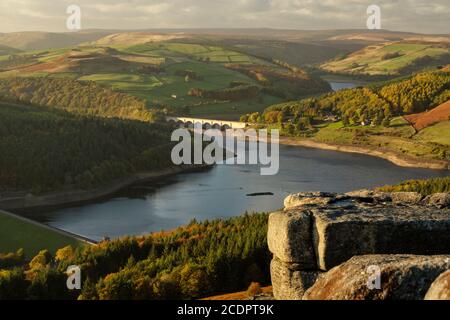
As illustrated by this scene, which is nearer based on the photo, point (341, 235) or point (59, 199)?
point (341, 235)

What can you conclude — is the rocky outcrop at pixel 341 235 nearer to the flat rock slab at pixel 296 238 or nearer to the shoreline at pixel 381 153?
the flat rock slab at pixel 296 238

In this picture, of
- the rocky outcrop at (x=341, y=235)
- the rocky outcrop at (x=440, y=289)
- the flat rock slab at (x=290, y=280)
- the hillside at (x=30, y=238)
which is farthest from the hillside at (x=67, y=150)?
the rocky outcrop at (x=440, y=289)

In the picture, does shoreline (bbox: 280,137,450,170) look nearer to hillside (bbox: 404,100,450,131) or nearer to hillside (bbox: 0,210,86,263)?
hillside (bbox: 404,100,450,131)

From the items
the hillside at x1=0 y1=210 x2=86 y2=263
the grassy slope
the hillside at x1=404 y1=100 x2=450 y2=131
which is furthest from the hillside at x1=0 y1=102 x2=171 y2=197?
the hillside at x1=404 y1=100 x2=450 y2=131

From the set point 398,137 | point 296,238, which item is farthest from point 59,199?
point 398,137

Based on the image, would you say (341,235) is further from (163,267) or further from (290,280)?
(163,267)
